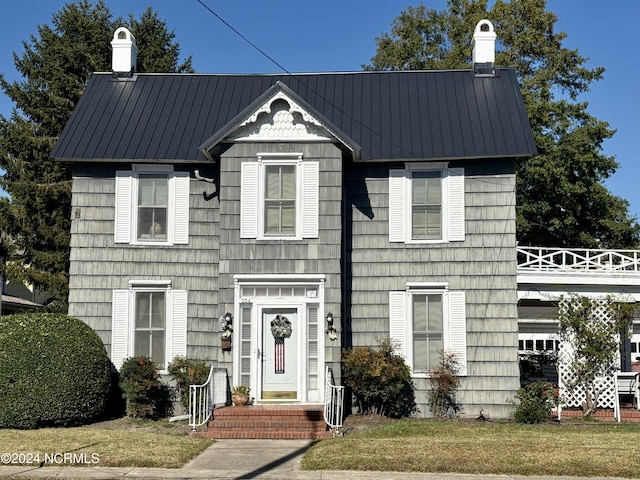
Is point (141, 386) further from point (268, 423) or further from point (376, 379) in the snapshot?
point (376, 379)

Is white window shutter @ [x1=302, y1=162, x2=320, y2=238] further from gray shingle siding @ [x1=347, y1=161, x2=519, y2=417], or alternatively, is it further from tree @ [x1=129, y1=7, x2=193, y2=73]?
tree @ [x1=129, y1=7, x2=193, y2=73]

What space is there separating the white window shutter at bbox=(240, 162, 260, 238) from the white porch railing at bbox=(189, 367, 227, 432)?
270cm

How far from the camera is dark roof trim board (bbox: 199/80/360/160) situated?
15219 mm

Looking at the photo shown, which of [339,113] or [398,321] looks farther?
[339,113]

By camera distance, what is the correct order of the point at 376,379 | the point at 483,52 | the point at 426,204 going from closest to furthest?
the point at 376,379 < the point at 426,204 < the point at 483,52

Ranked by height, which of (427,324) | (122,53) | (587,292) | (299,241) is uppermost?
(122,53)

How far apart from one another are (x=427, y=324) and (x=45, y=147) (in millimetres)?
16446

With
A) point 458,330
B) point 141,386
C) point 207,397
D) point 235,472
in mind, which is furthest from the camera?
point 458,330

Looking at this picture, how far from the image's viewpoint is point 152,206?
54.2 ft

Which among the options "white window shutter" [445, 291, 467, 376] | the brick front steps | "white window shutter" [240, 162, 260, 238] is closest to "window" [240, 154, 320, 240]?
"white window shutter" [240, 162, 260, 238]

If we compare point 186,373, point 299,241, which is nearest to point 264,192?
point 299,241

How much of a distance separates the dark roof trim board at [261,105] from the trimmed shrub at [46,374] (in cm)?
435

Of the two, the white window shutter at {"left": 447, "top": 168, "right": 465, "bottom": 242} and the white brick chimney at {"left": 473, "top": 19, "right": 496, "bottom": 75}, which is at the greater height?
the white brick chimney at {"left": 473, "top": 19, "right": 496, "bottom": 75}

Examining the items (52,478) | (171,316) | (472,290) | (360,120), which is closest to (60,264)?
(171,316)
